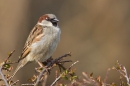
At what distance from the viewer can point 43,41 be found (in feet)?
13.2

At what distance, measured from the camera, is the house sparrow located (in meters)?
3.96

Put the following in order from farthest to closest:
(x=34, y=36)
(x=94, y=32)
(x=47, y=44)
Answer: (x=94, y=32)
(x=34, y=36)
(x=47, y=44)

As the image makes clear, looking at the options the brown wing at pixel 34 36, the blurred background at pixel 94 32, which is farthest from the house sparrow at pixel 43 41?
the blurred background at pixel 94 32

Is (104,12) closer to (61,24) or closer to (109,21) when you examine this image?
(109,21)

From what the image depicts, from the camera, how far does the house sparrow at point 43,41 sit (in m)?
3.96

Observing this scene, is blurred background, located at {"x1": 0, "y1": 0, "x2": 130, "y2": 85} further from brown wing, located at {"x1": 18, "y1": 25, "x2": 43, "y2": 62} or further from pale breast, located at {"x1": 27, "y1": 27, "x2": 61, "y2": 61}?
pale breast, located at {"x1": 27, "y1": 27, "x2": 61, "y2": 61}

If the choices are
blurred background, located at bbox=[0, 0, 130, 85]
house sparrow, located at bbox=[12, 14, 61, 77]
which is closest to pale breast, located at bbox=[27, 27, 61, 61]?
house sparrow, located at bbox=[12, 14, 61, 77]

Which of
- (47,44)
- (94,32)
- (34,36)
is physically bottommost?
(47,44)

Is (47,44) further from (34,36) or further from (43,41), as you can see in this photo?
(34,36)

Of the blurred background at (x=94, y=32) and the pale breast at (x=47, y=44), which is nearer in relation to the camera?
the pale breast at (x=47, y=44)

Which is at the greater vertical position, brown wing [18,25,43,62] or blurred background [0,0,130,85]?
blurred background [0,0,130,85]

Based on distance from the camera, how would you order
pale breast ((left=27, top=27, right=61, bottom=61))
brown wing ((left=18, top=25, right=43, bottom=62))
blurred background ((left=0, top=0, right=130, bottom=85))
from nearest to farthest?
pale breast ((left=27, top=27, right=61, bottom=61)) < brown wing ((left=18, top=25, right=43, bottom=62)) < blurred background ((left=0, top=0, right=130, bottom=85))

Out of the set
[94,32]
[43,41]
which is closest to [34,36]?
[43,41]

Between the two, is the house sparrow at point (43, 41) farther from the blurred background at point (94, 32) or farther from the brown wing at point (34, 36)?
the blurred background at point (94, 32)
